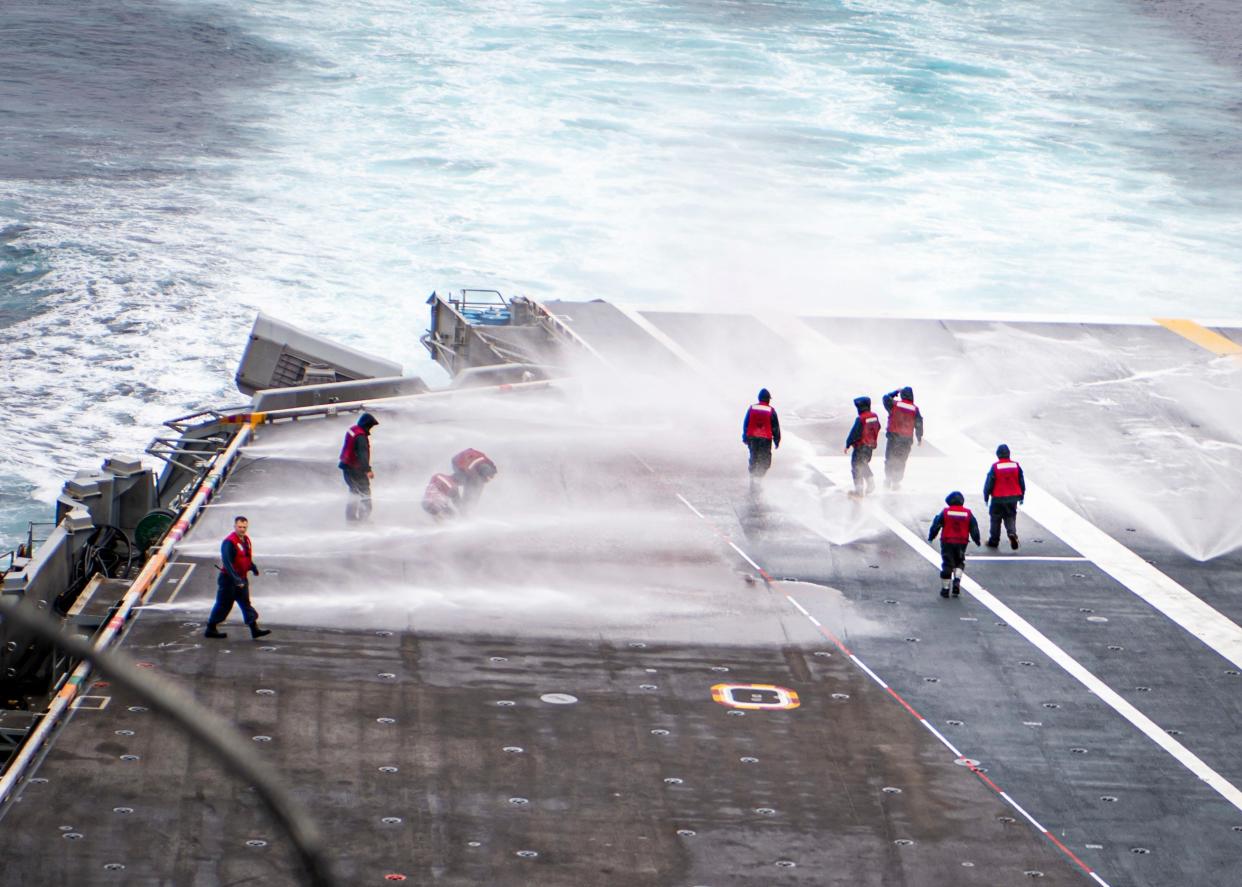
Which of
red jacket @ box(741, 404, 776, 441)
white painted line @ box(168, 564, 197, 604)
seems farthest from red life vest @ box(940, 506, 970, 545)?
white painted line @ box(168, 564, 197, 604)

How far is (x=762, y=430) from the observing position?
87.3 ft

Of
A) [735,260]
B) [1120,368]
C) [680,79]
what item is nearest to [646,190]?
[735,260]

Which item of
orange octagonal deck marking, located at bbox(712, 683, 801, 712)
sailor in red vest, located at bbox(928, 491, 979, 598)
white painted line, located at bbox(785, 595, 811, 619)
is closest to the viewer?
orange octagonal deck marking, located at bbox(712, 683, 801, 712)

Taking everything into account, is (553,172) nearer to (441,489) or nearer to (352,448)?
(441,489)

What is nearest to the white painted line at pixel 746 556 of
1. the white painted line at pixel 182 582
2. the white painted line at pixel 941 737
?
the white painted line at pixel 941 737

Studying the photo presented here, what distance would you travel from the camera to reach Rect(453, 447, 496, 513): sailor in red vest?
23.8 metres

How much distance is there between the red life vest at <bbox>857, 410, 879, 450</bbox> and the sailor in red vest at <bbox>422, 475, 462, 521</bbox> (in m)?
6.51

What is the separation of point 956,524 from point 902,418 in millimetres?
4752

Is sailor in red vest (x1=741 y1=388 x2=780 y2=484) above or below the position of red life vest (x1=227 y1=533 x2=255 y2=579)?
above

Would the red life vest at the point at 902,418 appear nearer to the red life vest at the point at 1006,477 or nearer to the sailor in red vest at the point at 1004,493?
the sailor in red vest at the point at 1004,493

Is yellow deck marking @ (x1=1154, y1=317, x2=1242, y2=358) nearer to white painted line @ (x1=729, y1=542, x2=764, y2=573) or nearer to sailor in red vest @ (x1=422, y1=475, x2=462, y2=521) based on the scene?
white painted line @ (x1=729, y1=542, x2=764, y2=573)

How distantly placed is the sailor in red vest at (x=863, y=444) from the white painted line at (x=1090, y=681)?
4.34ft

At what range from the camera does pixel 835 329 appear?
38.3 meters

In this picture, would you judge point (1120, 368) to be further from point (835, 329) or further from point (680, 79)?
point (680, 79)
